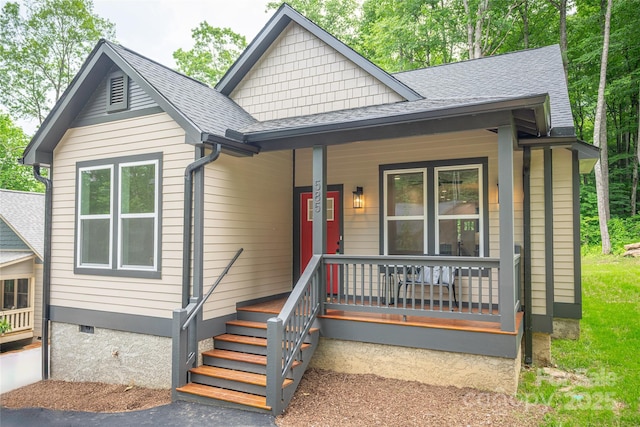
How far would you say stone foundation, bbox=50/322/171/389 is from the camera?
5.88 metres

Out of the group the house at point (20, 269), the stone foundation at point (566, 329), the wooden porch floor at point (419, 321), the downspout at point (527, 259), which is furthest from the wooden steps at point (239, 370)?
the house at point (20, 269)

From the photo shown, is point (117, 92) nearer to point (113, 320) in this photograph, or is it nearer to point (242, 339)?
point (113, 320)

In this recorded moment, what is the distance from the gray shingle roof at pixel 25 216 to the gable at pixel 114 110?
9680 mm

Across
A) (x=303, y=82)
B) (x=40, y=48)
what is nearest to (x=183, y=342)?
(x=303, y=82)

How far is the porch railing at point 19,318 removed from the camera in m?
13.7

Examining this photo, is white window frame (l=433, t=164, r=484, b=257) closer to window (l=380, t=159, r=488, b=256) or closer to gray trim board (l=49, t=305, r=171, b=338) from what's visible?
window (l=380, t=159, r=488, b=256)

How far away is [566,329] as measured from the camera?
246 inches

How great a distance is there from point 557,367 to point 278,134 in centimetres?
529

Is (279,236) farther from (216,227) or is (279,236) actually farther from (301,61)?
(301,61)

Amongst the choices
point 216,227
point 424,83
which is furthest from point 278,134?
point 424,83

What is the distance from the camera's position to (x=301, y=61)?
24.2ft

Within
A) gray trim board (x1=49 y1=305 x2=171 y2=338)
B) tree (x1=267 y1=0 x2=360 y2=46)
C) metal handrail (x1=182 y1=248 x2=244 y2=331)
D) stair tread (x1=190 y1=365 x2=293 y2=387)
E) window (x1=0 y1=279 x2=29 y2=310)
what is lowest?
window (x1=0 y1=279 x2=29 y2=310)

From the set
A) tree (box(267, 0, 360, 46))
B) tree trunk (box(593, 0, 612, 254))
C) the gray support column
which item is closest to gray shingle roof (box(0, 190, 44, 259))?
the gray support column

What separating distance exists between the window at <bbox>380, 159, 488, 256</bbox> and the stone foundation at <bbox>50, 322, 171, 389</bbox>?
153 inches
